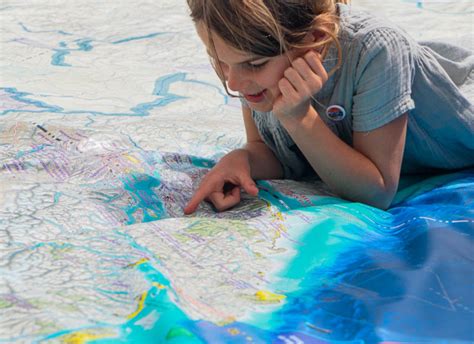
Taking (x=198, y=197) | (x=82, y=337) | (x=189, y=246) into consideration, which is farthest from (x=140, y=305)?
(x=198, y=197)

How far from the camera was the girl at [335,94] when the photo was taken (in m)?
1.12

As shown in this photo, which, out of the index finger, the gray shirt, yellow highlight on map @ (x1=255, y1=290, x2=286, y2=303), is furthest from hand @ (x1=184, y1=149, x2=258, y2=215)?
yellow highlight on map @ (x1=255, y1=290, x2=286, y2=303)

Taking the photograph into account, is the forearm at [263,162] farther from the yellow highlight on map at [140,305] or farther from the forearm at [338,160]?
the yellow highlight on map at [140,305]

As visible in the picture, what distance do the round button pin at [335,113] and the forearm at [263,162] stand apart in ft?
0.61

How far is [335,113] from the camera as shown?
1262mm

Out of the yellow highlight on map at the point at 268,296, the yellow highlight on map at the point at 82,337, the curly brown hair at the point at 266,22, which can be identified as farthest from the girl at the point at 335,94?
the yellow highlight on map at the point at 82,337

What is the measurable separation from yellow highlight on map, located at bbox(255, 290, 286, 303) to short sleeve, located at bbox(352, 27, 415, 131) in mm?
425

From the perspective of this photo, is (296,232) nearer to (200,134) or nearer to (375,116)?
(375,116)

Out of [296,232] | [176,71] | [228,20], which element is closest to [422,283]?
[296,232]

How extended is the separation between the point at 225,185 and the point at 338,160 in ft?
0.71

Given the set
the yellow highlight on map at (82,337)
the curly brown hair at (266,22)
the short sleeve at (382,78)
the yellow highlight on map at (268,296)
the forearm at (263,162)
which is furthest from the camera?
the forearm at (263,162)

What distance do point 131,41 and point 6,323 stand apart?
180 centimetres

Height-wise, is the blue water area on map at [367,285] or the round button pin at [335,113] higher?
the round button pin at [335,113]

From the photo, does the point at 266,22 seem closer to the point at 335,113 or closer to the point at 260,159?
the point at 335,113
